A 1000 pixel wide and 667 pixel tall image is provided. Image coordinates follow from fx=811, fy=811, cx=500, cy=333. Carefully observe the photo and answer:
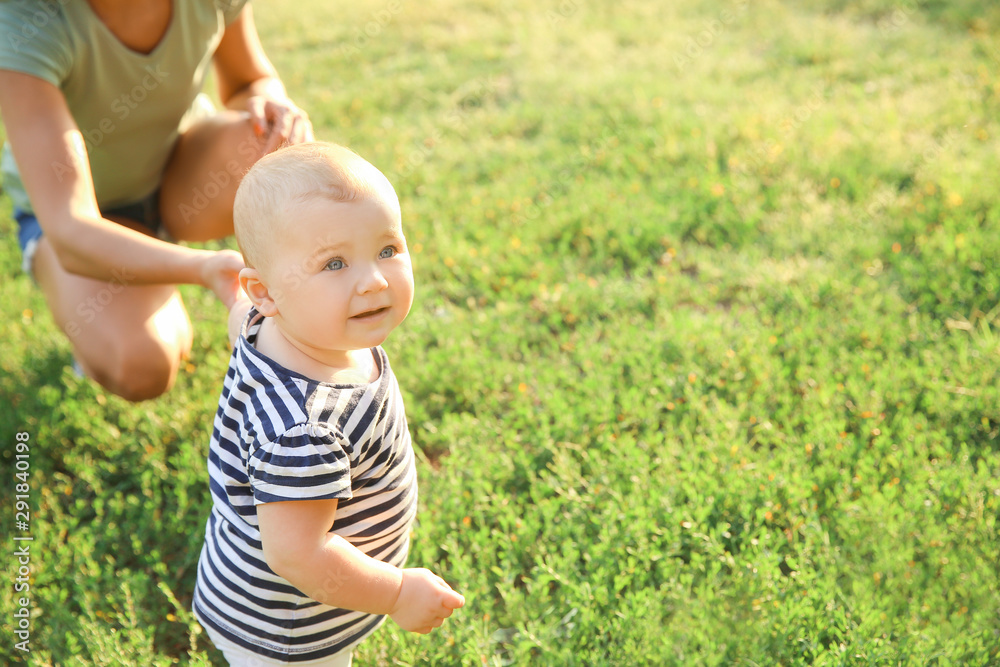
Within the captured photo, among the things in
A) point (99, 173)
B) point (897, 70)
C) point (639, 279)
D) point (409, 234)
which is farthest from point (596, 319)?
point (897, 70)

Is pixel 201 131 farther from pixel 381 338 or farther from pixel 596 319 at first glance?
pixel 381 338

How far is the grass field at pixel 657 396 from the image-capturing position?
2201 millimetres

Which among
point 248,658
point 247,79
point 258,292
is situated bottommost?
point 248,658

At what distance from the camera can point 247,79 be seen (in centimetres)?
318

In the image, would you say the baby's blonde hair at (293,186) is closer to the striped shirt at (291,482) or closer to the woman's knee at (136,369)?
the striped shirt at (291,482)

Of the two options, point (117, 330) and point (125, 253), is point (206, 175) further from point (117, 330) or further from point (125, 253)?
point (125, 253)

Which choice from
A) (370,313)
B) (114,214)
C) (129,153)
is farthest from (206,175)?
(370,313)

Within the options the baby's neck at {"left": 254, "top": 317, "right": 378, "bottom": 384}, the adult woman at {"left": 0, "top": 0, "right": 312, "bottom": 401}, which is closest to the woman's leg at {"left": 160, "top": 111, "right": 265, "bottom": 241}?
the adult woman at {"left": 0, "top": 0, "right": 312, "bottom": 401}

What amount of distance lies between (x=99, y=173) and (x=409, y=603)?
7.02ft

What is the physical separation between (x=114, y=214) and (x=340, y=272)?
202cm

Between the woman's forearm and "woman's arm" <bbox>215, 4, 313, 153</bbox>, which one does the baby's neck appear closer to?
the woman's forearm

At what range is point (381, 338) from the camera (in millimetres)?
1499

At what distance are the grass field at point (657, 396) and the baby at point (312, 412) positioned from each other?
0.62m

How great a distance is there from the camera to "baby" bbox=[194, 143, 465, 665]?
4.66 ft
